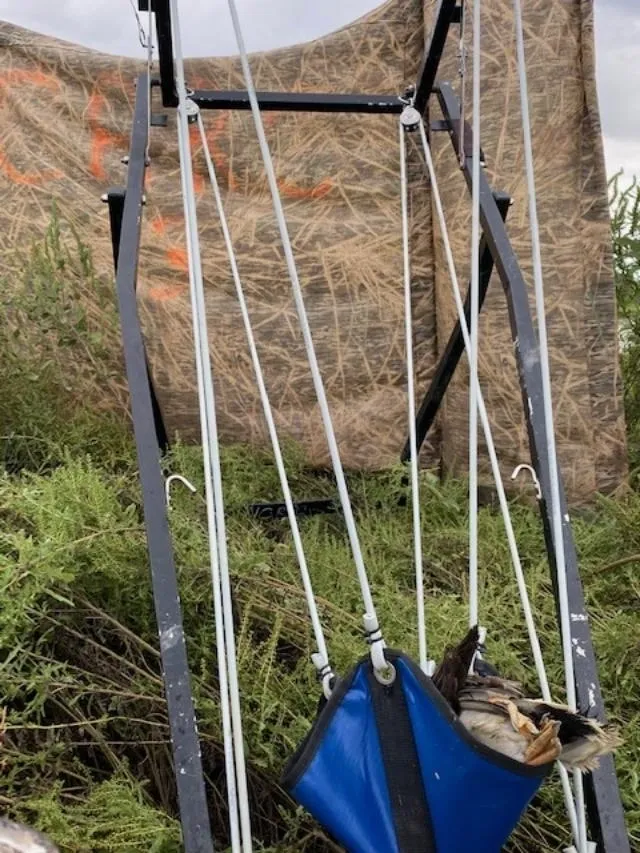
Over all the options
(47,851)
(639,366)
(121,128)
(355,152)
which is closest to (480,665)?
(47,851)

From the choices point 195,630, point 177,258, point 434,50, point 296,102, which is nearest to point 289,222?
point 177,258

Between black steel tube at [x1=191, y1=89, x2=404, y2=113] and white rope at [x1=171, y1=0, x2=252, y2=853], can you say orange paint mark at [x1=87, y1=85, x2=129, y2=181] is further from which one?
white rope at [x1=171, y1=0, x2=252, y2=853]

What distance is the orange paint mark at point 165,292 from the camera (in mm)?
2730

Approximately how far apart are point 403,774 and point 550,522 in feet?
1.75

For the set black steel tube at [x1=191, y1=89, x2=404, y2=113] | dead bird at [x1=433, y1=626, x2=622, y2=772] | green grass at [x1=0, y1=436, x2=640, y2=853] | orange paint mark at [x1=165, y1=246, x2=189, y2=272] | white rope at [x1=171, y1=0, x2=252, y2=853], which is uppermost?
black steel tube at [x1=191, y1=89, x2=404, y2=113]

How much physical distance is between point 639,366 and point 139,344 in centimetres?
181

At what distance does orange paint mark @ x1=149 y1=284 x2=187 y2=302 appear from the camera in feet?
8.96

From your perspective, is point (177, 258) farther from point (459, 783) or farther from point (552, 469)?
point (459, 783)

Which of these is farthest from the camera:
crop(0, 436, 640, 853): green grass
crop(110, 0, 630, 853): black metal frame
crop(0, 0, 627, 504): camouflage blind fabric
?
crop(0, 0, 627, 504): camouflage blind fabric

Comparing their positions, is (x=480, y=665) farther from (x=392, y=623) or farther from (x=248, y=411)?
(x=248, y=411)

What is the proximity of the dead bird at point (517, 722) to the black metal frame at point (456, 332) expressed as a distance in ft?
0.97

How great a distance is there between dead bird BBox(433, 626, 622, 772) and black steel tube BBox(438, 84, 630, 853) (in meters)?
0.28

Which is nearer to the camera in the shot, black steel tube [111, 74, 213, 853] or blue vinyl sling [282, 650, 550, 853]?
blue vinyl sling [282, 650, 550, 853]

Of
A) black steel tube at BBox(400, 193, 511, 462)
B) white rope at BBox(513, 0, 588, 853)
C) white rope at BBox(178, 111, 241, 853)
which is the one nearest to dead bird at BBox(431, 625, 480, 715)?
white rope at BBox(513, 0, 588, 853)
